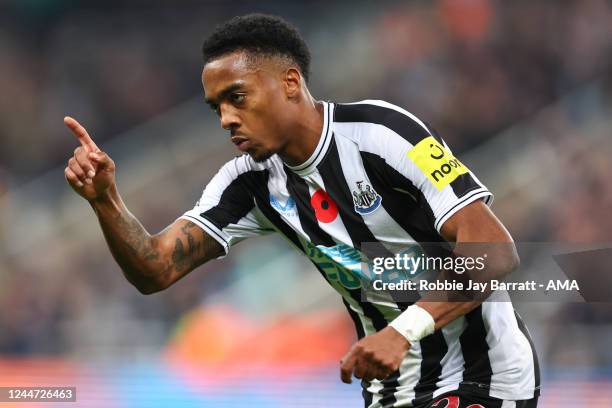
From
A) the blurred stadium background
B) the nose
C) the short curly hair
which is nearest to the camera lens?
the nose

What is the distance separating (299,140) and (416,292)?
75 cm

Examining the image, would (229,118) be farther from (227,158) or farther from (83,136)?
(227,158)

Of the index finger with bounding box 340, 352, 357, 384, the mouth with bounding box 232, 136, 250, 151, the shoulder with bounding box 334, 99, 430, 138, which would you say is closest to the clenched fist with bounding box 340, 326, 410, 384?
the index finger with bounding box 340, 352, 357, 384

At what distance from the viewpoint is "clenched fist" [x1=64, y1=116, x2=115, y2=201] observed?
11.5ft

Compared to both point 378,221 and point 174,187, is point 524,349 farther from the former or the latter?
point 174,187

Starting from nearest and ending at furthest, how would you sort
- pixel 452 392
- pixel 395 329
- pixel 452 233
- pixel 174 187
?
pixel 395 329 < pixel 452 233 < pixel 452 392 < pixel 174 187

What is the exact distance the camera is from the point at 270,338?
30.6ft

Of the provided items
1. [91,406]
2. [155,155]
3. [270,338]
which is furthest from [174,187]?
[91,406]

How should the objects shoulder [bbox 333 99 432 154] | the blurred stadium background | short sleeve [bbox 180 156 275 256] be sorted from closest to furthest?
shoulder [bbox 333 99 432 154], short sleeve [bbox 180 156 275 256], the blurred stadium background

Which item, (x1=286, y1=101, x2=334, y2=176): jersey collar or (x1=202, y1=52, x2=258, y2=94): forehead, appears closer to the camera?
(x1=202, y1=52, x2=258, y2=94): forehead

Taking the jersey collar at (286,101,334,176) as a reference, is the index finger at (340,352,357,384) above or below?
below

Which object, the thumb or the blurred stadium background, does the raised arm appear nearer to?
the thumb

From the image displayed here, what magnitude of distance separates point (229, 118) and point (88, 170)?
56cm

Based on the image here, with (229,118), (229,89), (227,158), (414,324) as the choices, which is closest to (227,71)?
(229,89)
